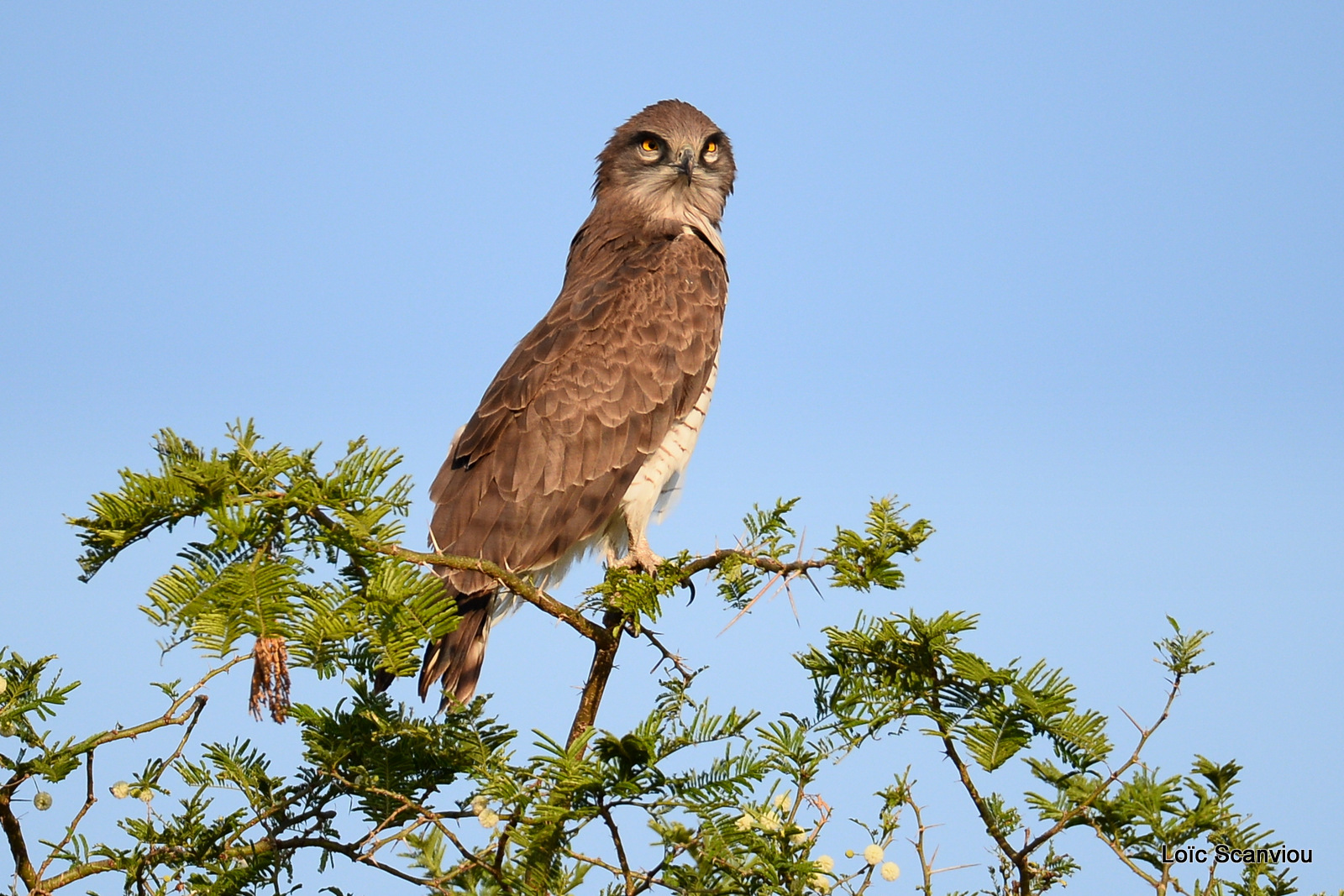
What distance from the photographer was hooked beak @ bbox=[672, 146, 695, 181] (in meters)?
7.31

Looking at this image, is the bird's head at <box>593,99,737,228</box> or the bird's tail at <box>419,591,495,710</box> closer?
the bird's tail at <box>419,591,495,710</box>

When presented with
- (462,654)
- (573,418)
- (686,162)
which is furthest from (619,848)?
(686,162)

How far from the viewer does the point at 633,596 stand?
422 centimetres

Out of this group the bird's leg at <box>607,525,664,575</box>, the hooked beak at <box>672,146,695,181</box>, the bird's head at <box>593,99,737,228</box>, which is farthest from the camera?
the bird's head at <box>593,99,737,228</box>

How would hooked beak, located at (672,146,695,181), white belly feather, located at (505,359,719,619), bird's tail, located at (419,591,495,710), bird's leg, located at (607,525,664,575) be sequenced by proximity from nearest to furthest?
1. bird's tail, located at (419,591,495,710)
2. bird's leg, located at (607,525,664,575)
3. white belly feather, located at (505,359,719,619)
4. hooked beak, located at (672,146,695,181)

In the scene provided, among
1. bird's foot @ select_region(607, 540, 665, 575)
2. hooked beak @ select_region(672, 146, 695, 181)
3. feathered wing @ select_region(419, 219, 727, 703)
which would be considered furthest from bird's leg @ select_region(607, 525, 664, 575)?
hooked beak @ select_region(672, 146, 695, 181)

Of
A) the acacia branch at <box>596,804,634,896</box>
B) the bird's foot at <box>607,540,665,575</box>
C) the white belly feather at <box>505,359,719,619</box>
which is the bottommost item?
the acacia branch at <box>596,804,634,896</box>

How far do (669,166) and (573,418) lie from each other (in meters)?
2.16

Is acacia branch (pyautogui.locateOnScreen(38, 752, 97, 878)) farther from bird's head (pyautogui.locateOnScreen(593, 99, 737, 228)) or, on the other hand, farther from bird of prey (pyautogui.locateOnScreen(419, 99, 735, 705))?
bird's head (pyautogui.locateOnScreen(593, 99, 737, 228))

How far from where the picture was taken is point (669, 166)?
747cm

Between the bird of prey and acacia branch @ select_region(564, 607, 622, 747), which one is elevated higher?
the bird of prey

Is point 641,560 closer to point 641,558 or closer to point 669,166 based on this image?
point 641,558

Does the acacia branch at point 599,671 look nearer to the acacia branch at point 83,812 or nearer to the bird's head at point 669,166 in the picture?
the acacia branch at point 83,812

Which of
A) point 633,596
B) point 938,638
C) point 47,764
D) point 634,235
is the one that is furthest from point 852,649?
point 634,235
